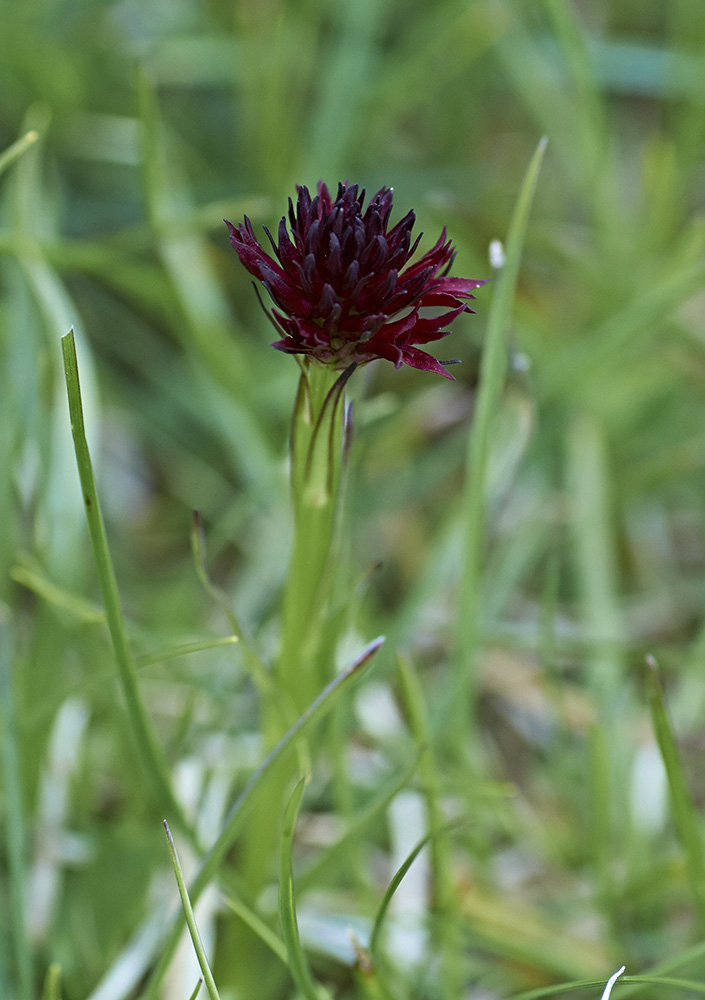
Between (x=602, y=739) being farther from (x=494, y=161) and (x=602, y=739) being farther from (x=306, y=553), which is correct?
(x=494, y=161)

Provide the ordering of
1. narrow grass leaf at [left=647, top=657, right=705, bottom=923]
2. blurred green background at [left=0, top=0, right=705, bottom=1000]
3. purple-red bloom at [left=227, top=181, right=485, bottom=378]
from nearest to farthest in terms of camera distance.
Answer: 1. purple-red bloom at [left=227, top=181, right=485, bottom=378]
2. narrow grass leaf at [left=647, top=657, right=705, bottom=923]
3. blurred green background at [left=0, top=0, right=705, bottom=1000]

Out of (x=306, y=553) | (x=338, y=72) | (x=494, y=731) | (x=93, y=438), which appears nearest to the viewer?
(x=306, y=553)

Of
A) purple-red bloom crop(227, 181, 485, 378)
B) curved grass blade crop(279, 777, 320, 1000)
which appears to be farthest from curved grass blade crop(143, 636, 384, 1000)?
purple-red bloom crop(227, 181, 485, 378)

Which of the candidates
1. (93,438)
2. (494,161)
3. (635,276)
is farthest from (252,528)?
(494,161)

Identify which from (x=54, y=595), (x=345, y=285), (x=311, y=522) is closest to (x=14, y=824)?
(x=54, y=595)

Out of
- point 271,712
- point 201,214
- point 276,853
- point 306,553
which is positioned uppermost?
point 201,214

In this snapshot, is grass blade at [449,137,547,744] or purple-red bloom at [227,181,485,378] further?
grass blade at [449,137,547,744]

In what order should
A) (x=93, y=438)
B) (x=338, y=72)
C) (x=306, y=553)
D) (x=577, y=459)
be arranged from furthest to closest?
(x=338, y=72) → (x=577, y=459) → (x=93, y=438) → (x=306, y=553)

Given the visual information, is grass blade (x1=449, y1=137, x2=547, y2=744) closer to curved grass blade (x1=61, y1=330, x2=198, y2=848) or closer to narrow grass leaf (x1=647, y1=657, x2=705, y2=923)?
narrow grass leaf (x1=647, y1=657, x2=705, y2=923)
